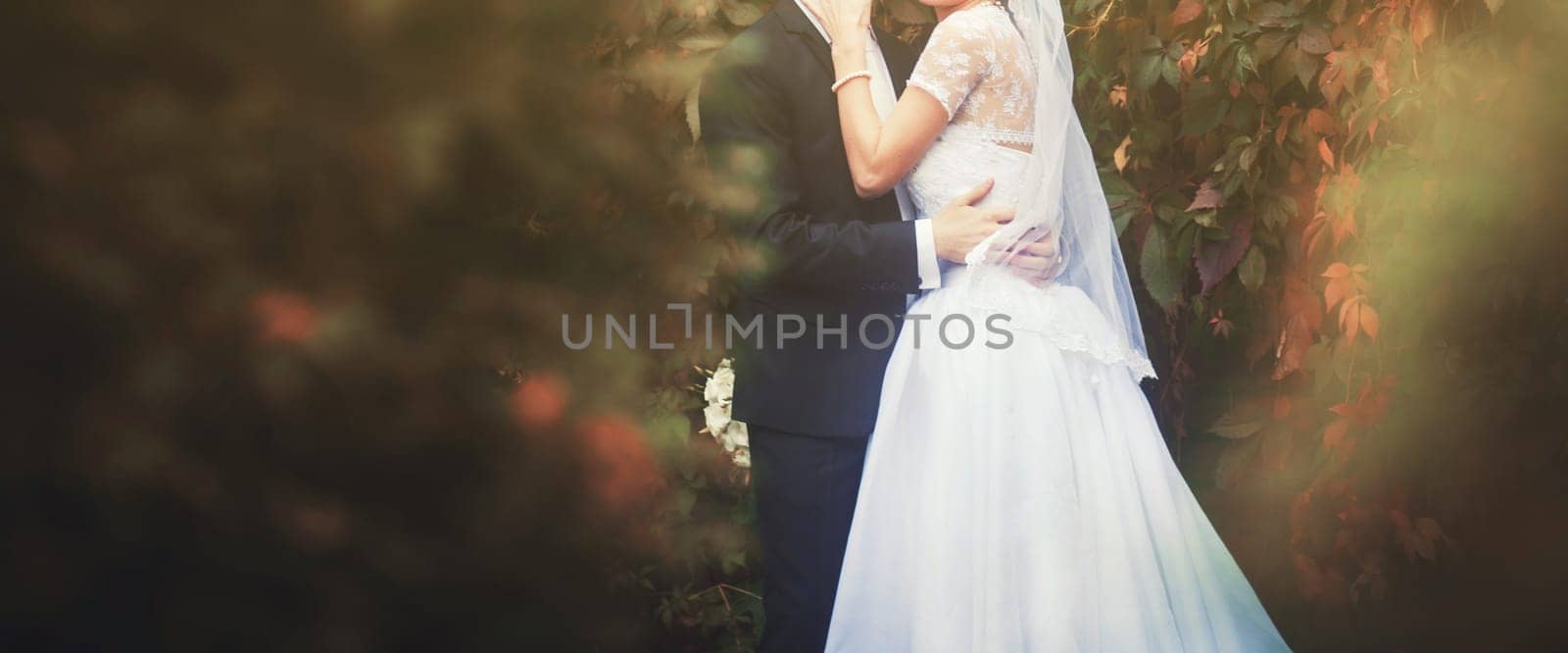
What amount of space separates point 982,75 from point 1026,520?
2.24 feet

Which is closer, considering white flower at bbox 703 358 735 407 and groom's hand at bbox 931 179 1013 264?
groom's hand at bbox 931 179 1013 264

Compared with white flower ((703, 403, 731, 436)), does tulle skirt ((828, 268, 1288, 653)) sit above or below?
below

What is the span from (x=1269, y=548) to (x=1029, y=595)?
0.86m

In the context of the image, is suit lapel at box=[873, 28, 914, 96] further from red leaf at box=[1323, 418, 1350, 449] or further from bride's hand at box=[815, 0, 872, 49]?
red leaf at box=[1323, 418, 1350, 449]

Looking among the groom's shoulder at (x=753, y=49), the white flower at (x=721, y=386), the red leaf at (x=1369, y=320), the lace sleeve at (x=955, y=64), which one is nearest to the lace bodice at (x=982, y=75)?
the lace sleeve at (x=955, y=64)

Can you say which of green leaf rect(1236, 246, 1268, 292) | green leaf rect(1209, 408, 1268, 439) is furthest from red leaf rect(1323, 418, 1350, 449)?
green leaf rect(1236, 246, 1268, 292)

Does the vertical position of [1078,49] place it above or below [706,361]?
above

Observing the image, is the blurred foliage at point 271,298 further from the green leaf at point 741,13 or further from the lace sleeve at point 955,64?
the lace sleeve at point 955,64

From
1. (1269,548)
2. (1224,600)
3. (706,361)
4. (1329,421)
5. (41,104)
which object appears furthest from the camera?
(706,361)

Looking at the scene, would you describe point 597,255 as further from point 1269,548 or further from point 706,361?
point 1269,548

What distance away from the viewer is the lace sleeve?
1.79 m

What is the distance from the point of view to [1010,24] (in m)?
1.85

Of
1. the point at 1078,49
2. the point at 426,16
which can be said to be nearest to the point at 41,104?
the point at 426,16

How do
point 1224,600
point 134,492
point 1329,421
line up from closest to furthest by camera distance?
point 1224,600, point 134,492, point 1329,421
